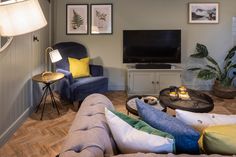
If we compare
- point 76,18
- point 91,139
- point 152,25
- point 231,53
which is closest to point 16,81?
point 76,18

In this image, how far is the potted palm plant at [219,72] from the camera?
4956mm

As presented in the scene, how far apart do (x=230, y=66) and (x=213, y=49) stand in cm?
51

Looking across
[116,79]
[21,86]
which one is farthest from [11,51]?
[116,79]

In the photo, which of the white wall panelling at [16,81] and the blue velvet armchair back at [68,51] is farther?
the blue velvet armchair back at [68,51]

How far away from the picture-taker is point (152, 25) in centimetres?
538

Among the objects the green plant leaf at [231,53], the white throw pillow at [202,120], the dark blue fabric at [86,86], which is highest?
the green plant leaf at [231,53]

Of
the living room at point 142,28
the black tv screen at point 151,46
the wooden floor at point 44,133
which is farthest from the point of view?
the living room at point 142,28

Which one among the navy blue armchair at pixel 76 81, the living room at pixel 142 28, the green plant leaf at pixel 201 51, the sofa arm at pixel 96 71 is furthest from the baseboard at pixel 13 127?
the green plant leaf at pixel 201 51

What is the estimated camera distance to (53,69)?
533cm

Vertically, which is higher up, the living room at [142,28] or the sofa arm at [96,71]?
the living room at [142,28]

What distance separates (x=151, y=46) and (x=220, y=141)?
414cm

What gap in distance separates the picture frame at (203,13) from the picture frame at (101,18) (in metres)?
1.61

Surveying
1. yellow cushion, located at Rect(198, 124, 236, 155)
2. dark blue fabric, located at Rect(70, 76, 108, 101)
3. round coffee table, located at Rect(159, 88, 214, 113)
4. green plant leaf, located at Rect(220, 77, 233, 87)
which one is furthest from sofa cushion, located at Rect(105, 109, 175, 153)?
green plant leaf, located at Rect(220, 77, 233, 87)

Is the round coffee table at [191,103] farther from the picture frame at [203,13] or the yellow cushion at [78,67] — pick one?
the picture frame at [203,13]
